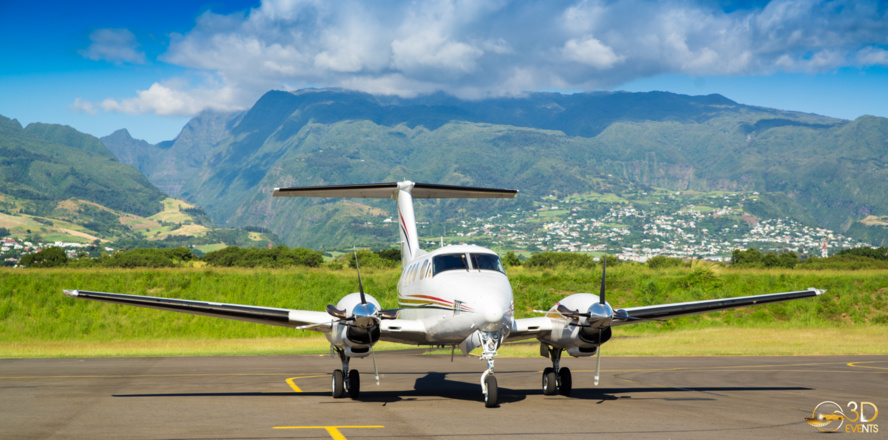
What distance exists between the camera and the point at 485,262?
48.3 ft

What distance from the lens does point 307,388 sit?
17.2m

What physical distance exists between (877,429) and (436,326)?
782 cm

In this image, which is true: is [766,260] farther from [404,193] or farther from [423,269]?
[423,269]

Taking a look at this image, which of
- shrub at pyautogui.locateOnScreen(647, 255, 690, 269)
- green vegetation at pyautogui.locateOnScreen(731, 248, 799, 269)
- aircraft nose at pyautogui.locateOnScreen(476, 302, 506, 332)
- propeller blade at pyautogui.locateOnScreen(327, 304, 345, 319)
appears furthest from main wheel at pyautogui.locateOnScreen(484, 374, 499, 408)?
green vegetation at pyautogui.locateOnScreen(731, 248, 799, 269)

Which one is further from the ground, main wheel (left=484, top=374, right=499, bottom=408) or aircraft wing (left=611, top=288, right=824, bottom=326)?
aircraft wing (left=611, top=288, right=824, bottom=326)

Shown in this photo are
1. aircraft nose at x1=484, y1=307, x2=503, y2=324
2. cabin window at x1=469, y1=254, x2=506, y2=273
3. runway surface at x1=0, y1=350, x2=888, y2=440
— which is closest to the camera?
runway surface at x1=0, y1=350, x2=888, y2=440

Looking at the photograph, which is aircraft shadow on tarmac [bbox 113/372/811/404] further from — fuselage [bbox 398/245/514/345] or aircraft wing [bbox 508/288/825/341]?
fuselage [bbox 398/245/514/345]

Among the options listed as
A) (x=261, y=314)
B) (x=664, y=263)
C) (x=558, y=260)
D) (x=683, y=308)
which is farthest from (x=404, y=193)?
(x=558, y=260)

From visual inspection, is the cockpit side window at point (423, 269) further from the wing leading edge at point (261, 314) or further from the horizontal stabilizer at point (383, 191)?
the horizontal stabilizer at point (383, 191)

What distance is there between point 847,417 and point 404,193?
13.0m

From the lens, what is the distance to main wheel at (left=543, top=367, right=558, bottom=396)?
15625mm

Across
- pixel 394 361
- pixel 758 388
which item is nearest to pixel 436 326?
pixel 758 388

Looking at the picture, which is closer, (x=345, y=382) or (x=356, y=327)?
(x=356, y=327)

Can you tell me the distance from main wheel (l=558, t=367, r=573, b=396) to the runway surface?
246 millimetres
